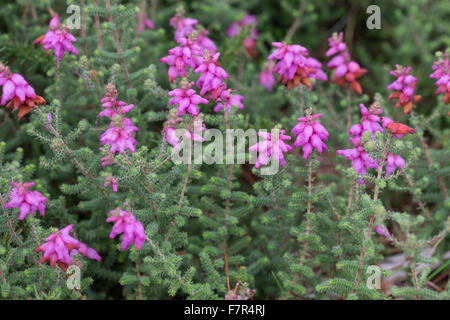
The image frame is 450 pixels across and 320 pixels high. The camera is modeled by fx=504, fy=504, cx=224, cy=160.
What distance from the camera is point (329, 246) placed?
4102mm

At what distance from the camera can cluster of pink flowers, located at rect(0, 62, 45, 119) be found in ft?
10.8

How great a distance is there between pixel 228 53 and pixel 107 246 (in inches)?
89.3

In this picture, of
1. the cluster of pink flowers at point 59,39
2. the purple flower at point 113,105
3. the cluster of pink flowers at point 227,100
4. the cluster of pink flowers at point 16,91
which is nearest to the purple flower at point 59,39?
the cluster of pink flowers at point 59,39

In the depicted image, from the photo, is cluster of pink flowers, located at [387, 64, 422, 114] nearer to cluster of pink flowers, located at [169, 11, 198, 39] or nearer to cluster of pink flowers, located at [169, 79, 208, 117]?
cluster of pink flowers, located at [169, 79, 208, 117]

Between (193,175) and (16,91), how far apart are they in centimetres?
132

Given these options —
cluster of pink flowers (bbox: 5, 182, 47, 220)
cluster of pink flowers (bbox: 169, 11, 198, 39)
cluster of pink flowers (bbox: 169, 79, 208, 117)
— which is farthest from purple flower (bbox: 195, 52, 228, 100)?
cluster of pink flowers (bbox: 5, 182, 47, 220)

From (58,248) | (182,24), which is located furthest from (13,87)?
(182,24)

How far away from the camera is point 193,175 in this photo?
12.0ft

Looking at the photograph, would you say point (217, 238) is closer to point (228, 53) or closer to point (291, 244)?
point (291, 244)

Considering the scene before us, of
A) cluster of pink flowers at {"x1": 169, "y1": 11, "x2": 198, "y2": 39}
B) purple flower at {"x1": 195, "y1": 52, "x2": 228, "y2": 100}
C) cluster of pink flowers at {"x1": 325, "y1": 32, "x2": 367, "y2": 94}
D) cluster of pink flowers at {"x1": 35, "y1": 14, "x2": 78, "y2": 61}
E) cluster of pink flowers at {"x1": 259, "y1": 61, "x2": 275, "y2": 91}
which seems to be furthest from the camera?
cluster of pink flowers at {"x1": 259, "y1": 61, "x2": 275, "y2": 91}

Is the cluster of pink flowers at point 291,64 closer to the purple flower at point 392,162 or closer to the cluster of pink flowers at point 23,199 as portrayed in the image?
the purple flower at point 392,162
